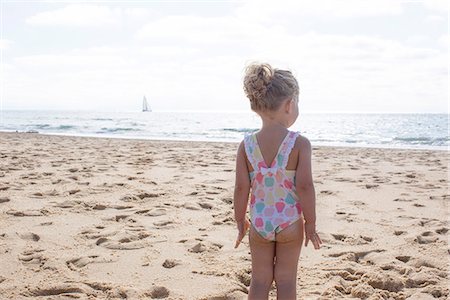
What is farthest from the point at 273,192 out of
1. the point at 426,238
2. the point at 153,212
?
the point at 153,212

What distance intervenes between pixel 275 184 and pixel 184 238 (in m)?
1.87

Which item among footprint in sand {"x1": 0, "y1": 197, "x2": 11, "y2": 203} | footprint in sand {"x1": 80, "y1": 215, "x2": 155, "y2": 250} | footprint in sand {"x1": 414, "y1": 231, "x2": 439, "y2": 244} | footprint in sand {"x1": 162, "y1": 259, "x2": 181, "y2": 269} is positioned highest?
footprint in sand {"x1": 0, "y1": 197, "x2": 11, "y2": 203}

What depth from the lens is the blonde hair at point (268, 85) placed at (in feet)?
7.55

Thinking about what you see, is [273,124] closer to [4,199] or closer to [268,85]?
[268,85]

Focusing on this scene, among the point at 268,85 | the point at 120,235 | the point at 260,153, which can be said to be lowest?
the point at 120,235

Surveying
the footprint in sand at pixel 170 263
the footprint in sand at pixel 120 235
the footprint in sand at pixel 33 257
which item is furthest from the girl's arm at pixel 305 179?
the footprint in sand at pixel 33 257

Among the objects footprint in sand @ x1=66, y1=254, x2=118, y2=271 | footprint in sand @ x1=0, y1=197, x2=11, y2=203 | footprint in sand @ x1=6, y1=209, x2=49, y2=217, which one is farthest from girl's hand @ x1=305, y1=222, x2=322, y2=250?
footprint in sand @ x1=0, y1=197, x2=11, y2=203

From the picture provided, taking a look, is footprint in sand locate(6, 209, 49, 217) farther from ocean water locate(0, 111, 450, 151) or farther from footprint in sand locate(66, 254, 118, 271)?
ocean water locate(0, 111, 450, 151)

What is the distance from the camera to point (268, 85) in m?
2.31

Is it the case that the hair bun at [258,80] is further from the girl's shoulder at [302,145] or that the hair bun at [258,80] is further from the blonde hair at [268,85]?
the girl's shoulder at [302,145]

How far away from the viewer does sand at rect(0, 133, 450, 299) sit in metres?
3.08

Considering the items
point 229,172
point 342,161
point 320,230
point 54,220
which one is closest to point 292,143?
point 320,230

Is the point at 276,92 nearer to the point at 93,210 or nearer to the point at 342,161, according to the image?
the point at 93,210

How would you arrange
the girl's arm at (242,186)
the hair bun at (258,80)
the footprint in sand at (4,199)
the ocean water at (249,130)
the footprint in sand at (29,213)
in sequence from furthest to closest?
the ocean water at (249,130) < the footprint in sand at (4,199) < the footprint in sand at (29,213) < the girl's arm at (242,186) < the hair bun at (258,80)
